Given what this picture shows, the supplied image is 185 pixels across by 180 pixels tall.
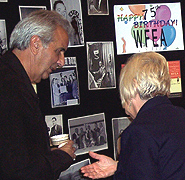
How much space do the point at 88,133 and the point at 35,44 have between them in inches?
36.6

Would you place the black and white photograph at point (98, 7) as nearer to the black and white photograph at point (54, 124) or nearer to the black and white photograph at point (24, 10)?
the black and white photograph at point (24, 10)

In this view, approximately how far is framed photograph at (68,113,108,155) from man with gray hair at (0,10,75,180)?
25.3 inches

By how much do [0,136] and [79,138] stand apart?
3.45 ft

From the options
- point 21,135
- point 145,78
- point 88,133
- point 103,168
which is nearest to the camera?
point 21,135

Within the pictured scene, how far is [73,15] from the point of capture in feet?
7.33

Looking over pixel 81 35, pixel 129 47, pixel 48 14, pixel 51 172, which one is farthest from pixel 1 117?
pixel 129 47

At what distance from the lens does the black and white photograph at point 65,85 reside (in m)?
2.19

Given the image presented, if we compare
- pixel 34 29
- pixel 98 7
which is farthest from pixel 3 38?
pixel 98 7

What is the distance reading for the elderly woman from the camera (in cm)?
133

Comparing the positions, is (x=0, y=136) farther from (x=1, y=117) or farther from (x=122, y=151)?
(x=122, y=151)

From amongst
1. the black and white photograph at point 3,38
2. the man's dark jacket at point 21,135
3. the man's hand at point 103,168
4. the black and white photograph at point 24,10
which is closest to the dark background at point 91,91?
the black and white photograph at point 24,10

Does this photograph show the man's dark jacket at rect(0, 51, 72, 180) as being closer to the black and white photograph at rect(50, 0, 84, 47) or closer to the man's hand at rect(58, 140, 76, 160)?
the man's hand at rect(58, 140, 76, 160)

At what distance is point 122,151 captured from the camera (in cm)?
141

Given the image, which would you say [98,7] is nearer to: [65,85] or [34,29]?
[65,85]
